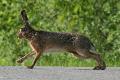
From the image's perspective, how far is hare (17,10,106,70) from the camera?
854 centimetres

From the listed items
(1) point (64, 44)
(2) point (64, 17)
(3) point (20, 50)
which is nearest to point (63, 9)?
(2) point (64, 17)

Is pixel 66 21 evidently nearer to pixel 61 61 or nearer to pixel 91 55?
pixel 61 61

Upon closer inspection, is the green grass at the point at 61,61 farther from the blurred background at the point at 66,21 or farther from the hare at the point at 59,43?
the hare at the point at 59,43

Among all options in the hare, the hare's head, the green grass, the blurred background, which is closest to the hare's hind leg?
the hare

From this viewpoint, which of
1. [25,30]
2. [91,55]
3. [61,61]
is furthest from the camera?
[61,61]

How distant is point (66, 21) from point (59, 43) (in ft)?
10.9

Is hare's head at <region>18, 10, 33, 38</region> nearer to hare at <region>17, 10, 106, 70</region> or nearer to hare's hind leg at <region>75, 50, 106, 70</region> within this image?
hare at <region>17, 10, 106, 70</region>

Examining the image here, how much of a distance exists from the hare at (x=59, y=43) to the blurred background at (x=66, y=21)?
2.81 meters

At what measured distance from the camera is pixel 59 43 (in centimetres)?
866

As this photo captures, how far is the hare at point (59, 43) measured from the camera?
8539 millimetres

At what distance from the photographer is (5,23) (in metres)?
12.1

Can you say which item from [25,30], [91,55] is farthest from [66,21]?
[91,55]

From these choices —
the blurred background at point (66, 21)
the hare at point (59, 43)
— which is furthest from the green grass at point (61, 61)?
the hare at point (59, 43)

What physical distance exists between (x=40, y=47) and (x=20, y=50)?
354 centimetres
